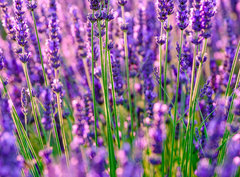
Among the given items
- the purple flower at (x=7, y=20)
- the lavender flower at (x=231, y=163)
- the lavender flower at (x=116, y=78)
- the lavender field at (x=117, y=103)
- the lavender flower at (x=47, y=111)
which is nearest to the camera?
the lavender flower at (x=231, y=163)

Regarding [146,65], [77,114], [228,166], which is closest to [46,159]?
[77,114]

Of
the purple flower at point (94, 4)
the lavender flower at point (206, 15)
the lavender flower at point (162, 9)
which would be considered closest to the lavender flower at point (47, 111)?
the purple flower at point (94, 4)

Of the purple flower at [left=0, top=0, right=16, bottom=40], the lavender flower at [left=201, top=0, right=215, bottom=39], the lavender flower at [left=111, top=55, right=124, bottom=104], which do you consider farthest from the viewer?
the lavender flower at [left=111, top=55, right=124, bottom=104]

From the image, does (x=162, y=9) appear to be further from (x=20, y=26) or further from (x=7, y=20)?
(x=7, y=20)

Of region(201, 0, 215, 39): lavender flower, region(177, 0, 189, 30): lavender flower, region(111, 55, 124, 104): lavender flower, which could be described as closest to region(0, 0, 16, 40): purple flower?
region(111, 55, 124, 104): lavender flower

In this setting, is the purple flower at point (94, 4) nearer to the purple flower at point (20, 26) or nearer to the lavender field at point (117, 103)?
the lavender field at point (117, 103)

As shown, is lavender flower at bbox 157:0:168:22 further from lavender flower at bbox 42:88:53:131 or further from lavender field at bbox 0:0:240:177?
lavender flower at bbox 42:88:53:131

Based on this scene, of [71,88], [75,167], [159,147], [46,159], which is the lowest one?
[71,88]

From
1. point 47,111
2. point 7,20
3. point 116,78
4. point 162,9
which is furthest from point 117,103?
point 7,20

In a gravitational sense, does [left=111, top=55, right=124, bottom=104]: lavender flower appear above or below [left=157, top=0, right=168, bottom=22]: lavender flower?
below

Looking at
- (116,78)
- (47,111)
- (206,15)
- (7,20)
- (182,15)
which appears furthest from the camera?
(116,78)

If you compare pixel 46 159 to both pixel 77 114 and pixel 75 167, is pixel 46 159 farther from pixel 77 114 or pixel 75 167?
pixel 75 167
